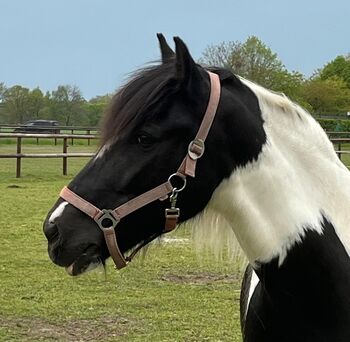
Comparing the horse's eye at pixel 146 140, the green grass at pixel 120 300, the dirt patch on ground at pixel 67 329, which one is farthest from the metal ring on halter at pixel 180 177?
the dirt patch on ground at pixel 67 329

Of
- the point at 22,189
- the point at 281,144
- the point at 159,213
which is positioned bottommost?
the point at 22,189

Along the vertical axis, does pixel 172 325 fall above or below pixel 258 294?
below

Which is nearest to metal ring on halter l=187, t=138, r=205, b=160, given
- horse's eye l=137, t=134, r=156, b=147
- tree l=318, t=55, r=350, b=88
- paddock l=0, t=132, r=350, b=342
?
horse's eye l=137, t=134, r=156, b=147

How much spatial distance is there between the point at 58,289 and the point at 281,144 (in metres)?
4.03

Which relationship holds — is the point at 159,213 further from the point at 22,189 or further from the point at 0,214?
the point at 22,189

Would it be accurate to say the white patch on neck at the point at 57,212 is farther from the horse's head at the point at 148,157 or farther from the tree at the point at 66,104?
the tree at the point at 66,104

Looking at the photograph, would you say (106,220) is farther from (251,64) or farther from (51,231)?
(251,64)

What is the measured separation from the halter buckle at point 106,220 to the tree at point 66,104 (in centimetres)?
3764

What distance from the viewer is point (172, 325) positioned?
15.2ft

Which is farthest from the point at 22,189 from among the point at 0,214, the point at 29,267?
the point at 29,267

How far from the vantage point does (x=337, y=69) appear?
55625 millimetres

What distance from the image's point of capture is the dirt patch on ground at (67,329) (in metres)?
4.40

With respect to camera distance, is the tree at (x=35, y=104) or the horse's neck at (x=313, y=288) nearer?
the horse's neck at (x=313, y=288)

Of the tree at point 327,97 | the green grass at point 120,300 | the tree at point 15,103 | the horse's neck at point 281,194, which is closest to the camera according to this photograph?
the horse's neck at point 281,194
